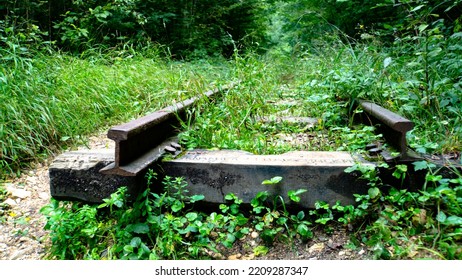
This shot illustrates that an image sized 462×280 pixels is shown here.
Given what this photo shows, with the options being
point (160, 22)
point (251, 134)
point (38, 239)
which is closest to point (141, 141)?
point (38, 239)

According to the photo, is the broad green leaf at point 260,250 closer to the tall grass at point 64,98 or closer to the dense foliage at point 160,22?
the tall grass at point 64,98

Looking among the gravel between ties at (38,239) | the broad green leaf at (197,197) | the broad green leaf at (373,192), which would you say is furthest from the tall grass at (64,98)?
the broad green leaf at (373,192)

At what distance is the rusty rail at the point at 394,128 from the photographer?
195 cm

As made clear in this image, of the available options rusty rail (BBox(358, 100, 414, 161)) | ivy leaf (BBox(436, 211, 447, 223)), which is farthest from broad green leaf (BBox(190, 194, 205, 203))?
ivy leaf (BBox(436, 211, 447, 223))

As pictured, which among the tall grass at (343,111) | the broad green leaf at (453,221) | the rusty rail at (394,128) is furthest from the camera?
the tall grass at (343,111)

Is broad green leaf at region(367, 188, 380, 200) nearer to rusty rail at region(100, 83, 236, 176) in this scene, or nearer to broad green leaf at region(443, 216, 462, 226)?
broad green leaf at region(443, 216, 462, 226)

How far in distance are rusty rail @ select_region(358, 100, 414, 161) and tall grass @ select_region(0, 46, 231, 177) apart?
163 cm

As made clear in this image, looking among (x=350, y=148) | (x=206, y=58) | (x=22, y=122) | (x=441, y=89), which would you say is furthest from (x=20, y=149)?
(x=206, y=58)

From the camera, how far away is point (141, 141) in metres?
2.17

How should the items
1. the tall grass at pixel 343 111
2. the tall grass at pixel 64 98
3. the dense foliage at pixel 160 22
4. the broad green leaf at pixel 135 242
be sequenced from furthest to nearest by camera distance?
the dense foliage at pixel 160 22, the tall grass at pixel 64 98, the tall grass at pixel 343 111, the broad green leaf at pixel 135 242

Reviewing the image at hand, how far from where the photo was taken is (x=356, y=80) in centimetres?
351

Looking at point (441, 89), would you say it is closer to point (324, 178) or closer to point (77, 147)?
point (324, 178)

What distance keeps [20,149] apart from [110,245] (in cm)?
181

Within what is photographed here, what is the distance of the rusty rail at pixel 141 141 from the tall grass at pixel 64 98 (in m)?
0.57
